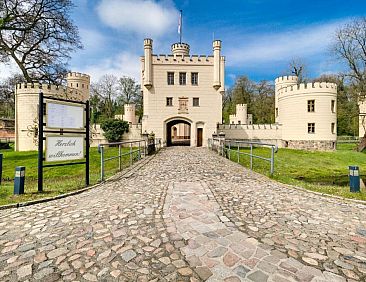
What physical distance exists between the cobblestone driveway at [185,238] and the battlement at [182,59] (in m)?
20.0

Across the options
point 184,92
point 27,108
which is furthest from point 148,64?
point 27,108

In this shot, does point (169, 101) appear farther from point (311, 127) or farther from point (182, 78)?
point (311, 127)

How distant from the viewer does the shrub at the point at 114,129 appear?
25.8 metres

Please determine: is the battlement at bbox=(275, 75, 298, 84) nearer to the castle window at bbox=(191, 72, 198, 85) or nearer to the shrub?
the castle window at bbox=(191, 72, 198, 85)

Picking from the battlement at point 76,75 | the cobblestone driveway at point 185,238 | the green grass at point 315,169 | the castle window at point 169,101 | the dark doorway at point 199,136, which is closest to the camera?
the cobblestone driveway at point 185,238

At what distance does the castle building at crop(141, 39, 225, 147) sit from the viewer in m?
23.0

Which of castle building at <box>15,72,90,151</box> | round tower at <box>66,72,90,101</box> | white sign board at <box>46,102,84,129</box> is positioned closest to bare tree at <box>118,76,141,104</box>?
round tower at <box>66,72,90,101</box>

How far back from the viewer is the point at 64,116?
6270 millimetres

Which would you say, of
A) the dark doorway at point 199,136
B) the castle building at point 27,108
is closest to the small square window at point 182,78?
the dark doorway at point 199,136

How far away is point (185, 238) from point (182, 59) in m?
22.2

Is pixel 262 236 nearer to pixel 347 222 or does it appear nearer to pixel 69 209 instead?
pixel 347 222

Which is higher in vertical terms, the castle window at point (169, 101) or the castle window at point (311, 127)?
the castle window at point (169, 101)

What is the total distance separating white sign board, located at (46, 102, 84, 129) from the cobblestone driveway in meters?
2.07

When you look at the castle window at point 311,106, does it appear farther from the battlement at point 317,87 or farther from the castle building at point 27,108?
the castle building at point 27,108
